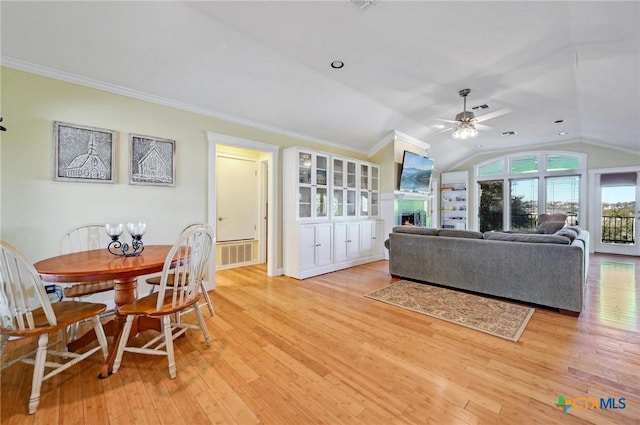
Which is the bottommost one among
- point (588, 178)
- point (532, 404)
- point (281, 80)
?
point (532, 404)

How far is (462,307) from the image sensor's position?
9.55 ft

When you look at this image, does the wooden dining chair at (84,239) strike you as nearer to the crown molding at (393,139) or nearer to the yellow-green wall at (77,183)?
the yellow-green wall at (77,183)

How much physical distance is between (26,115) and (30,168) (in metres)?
0.49

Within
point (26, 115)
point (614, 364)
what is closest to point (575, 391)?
point (614, 364)

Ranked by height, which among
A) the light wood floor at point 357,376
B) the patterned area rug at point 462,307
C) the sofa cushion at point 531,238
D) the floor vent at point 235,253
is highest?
the sofa cushion at point 531,238

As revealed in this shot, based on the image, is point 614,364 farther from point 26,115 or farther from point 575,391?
point 26,115

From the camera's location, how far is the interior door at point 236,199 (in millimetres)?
4805

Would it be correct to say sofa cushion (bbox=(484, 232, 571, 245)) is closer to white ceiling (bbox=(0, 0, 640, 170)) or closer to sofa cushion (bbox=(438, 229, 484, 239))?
sofa cushion (bbox=(438, 229, 484, 239))

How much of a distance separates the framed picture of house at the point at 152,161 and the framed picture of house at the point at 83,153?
193 millimetres

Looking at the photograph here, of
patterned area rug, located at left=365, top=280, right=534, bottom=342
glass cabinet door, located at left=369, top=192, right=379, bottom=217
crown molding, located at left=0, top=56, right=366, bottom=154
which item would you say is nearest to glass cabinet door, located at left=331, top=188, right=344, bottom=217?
glass cabinet door, located at left=369, top=192, right=379, bottom=217

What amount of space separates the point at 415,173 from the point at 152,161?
505cm

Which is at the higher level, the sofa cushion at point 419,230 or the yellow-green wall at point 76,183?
the yellow-green wall at point 76,183

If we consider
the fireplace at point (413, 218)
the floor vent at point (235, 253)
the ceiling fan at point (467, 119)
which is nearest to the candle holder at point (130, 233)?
the floor vent at point (235, 253)

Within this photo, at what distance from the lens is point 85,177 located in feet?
8.83
